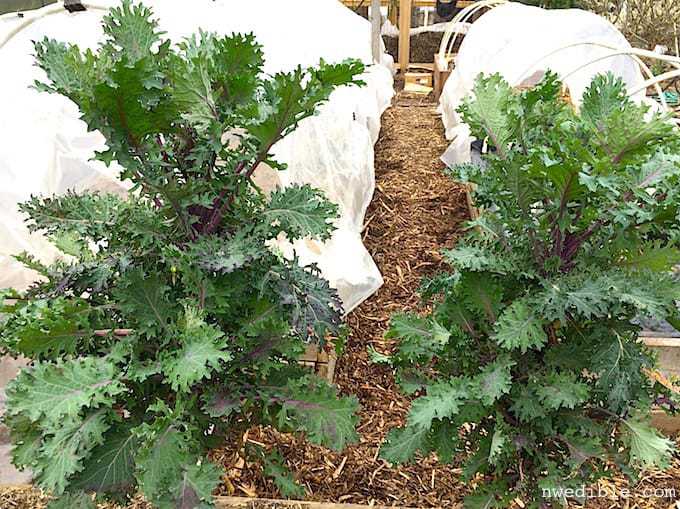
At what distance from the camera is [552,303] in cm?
135

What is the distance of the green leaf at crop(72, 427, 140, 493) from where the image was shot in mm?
1334

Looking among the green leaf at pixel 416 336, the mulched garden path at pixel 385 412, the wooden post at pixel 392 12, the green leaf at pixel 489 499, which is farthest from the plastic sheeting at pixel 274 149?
the wooden post at pixel 392 12

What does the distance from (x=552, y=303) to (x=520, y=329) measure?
94mm

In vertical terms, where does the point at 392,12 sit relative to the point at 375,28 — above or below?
below

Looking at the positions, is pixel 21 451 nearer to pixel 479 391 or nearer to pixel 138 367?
pixel 138 367

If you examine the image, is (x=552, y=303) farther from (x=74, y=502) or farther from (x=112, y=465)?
(x=74, y=502)

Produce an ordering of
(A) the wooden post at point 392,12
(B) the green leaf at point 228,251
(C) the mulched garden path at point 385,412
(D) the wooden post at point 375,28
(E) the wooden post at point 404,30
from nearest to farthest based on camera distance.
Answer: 1. (B) the green leaf at point 228,251
2. (C) the mulched garden path at point 385,412
3. (D) the wooden post at point 375,28
4. (E) the wooden post at point 404,30
5. (A) the wooden post at point 392,12

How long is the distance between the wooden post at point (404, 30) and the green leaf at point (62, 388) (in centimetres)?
649

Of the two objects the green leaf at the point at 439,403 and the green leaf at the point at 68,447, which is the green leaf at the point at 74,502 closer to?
the green leaf at the point at 68,447

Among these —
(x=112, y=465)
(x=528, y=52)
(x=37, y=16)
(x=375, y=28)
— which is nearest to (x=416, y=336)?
(x=112, y=465)

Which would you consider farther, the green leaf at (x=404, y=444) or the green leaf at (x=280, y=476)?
the green leaf at (x=280, y=476)

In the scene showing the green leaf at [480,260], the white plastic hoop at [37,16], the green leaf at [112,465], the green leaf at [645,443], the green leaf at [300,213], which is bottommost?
the green leaf at [645,443]

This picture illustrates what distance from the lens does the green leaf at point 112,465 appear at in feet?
4.38

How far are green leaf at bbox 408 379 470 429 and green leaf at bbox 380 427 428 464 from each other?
31mm
